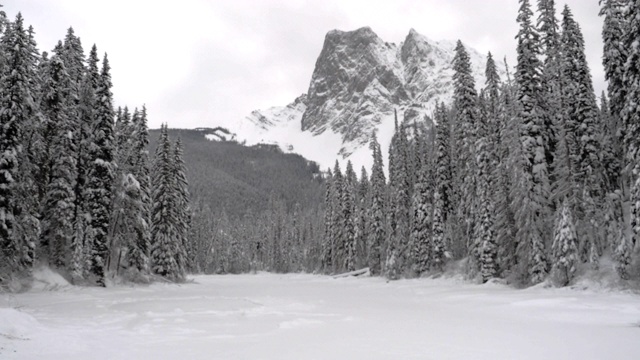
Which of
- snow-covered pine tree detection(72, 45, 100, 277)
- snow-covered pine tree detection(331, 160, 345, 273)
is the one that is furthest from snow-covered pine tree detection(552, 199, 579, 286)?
snow-covered pine tree detection(331, 160, 345, 273)

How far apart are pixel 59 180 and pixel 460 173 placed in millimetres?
36791

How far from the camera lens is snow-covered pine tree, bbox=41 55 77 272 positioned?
34.5m

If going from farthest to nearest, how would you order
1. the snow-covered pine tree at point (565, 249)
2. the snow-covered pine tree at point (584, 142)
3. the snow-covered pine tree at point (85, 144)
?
the snow-covered pine tree at point (85, 144) → the snow-covered pine tree at point (584, 142) → the snow-covered pine tree at point (565, 249)

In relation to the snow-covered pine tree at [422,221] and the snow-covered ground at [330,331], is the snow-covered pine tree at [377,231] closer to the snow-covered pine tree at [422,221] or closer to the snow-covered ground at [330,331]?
the snow-covered pine tree at [422,221]

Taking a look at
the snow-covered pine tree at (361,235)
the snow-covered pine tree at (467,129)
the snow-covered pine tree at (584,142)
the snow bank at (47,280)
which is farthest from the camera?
the snow-covered pine tree at (361,235)

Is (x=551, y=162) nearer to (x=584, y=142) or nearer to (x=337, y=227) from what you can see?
(x=584, y=142)

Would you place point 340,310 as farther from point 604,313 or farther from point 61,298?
point 61,298

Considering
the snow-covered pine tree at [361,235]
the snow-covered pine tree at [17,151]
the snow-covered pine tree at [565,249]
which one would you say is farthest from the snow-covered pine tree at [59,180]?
the snow-covered pine tree at [361,235]

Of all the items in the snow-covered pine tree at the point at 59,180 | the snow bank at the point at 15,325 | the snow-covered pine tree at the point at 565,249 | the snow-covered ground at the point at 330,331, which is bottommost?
the snow-covered ground at the point at 330,331

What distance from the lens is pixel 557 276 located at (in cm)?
3006

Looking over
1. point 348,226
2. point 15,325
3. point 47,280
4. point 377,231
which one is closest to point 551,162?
point 377,231

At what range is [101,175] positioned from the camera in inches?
1556

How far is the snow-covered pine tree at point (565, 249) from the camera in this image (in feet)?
96.0

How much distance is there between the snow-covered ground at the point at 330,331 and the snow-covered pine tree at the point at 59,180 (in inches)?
394
